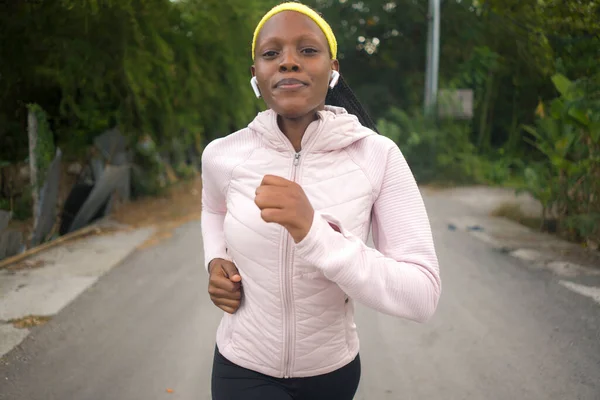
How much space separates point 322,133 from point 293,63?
210 millimetres

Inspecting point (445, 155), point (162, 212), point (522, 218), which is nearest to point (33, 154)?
point (162, 212)

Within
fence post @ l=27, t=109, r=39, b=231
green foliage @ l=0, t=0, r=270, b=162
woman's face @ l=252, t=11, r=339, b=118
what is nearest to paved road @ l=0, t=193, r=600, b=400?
fence post @ l=27, t=109, r=39, b=231

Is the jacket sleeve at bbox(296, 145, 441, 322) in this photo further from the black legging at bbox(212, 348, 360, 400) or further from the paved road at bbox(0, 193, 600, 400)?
the paved road at bbox(0, 193, 600, 400)

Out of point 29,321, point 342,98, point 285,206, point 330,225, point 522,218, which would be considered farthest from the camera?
point 522,218

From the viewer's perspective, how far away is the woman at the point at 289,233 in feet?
5.43

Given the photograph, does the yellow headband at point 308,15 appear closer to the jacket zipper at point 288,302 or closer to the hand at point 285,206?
the jacket zipper at point 288,302

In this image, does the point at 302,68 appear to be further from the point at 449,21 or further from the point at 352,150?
the point at 449,21

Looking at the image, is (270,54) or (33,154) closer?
(270,54)

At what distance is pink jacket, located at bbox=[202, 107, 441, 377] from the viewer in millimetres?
1634

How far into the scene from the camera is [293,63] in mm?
1672

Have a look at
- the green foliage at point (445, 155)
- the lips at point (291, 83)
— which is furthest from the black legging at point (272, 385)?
the green foliage at point (445, 155)

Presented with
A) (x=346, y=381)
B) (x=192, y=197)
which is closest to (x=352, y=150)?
(x=346, y=381)

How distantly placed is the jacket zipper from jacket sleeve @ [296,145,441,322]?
15 centimetres

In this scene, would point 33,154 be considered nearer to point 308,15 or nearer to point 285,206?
point 308,15
